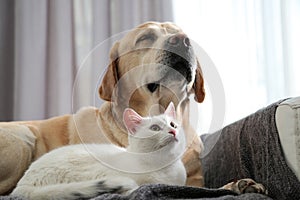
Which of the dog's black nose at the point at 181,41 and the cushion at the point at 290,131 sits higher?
the dog's black nose at the point at 181,41

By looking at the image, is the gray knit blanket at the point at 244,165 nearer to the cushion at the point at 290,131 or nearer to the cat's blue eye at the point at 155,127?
the cushion at the point at 290,131

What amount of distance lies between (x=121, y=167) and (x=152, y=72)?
0.29m

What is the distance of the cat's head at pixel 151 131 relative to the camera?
1.01 meters

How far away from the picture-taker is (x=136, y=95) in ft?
4.03

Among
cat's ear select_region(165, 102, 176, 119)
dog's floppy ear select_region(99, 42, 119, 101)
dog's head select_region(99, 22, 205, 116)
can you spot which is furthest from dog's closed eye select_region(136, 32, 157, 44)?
cat's ear select_region(165, 102, 176, 119)

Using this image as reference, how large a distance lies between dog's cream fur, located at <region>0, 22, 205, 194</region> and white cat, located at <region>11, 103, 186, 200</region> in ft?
0.34

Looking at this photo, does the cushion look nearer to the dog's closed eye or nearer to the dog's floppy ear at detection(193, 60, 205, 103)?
the dog's floppy ear at detection(193, 60, 205, 103)

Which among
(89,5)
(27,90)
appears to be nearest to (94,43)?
(89,5)

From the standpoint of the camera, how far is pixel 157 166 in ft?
3.40

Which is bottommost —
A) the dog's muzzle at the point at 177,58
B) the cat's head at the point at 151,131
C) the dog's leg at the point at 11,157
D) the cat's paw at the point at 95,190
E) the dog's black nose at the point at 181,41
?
the dog's leg at the point at 11,157

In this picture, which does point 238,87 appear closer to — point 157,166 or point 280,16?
point 280,16

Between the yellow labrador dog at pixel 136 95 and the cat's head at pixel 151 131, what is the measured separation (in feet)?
0.40

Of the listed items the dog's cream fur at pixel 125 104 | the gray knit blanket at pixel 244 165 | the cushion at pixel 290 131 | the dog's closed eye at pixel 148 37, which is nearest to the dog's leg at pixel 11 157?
the dog's cream fur at pixel 125 104

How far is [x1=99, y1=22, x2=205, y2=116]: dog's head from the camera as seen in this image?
3.84 feet
